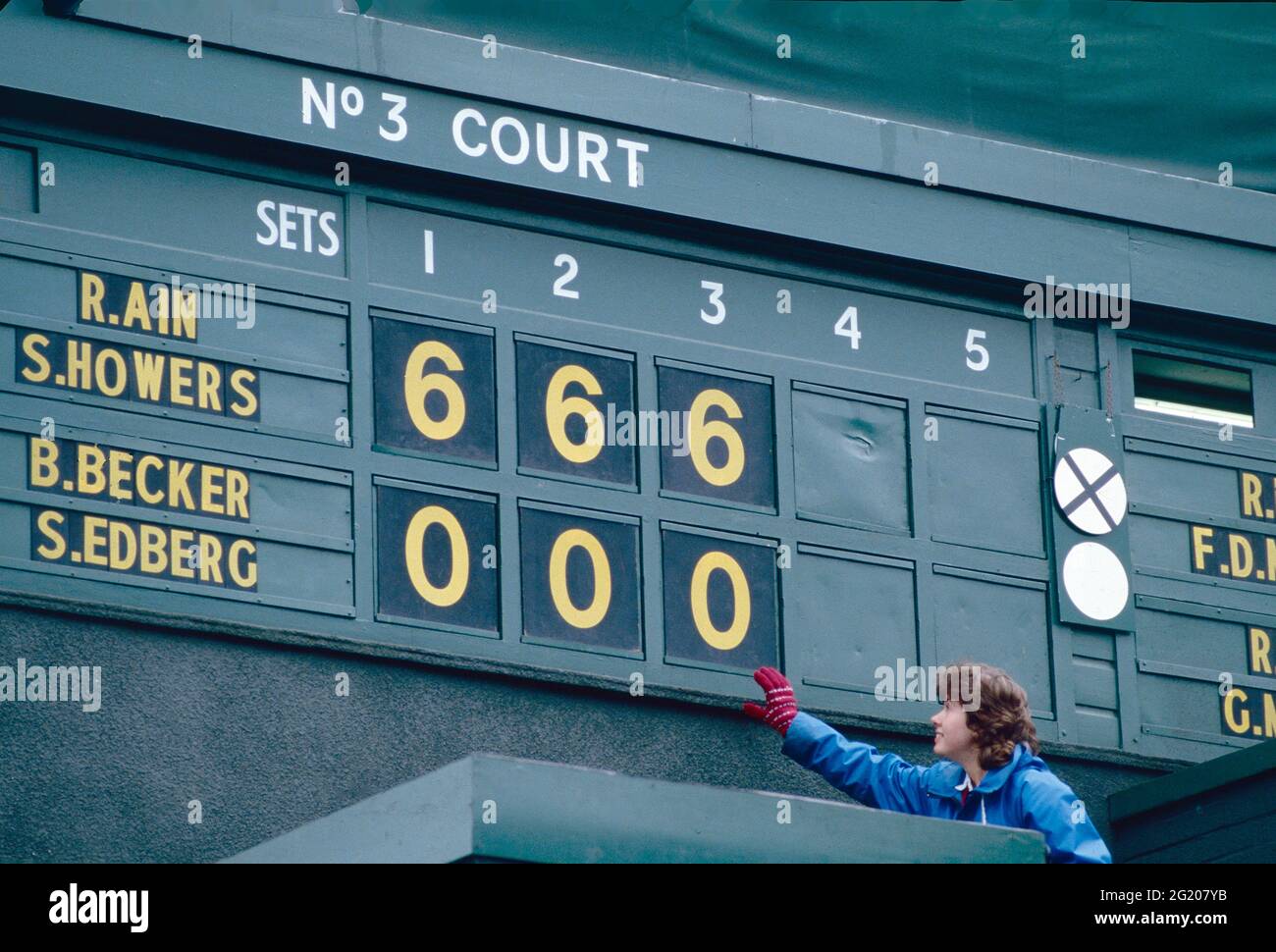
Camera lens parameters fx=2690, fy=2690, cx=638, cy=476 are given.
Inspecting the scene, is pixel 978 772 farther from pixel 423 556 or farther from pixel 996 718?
pixel 423 556

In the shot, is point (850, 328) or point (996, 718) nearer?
point (996, 718)

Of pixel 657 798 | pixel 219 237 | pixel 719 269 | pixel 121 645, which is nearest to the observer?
pixel 657 798

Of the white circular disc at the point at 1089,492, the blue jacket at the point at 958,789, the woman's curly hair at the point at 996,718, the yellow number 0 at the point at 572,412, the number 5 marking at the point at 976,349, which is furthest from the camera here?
the number 5 marking at the point at 976,349

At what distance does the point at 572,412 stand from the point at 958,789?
7.55ft

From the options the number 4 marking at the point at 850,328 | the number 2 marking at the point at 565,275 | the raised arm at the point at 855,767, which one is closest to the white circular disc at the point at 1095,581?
the number 4 marking at the point at 850,328

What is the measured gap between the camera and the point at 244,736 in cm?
895

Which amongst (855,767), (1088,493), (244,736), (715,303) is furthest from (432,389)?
(1088,493)

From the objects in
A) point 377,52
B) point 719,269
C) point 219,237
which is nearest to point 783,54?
point 719,269

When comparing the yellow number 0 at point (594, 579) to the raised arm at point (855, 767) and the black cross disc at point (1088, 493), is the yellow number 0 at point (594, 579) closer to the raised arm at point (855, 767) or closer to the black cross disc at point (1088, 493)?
the raised arm at point (855, 767)

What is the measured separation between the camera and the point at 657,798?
722 cm

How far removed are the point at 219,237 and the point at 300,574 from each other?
1.24 metres

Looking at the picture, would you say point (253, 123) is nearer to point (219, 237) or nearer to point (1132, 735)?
point (219, 237)

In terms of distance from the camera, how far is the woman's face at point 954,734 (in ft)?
26.9

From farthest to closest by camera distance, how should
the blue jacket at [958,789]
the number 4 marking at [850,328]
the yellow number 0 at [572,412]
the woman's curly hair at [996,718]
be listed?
the number 4 marking at [850,328]
the yellow number 0 at [572,412]
the woman's curly hair at [996,718]
the blue jacket at [958,789]
